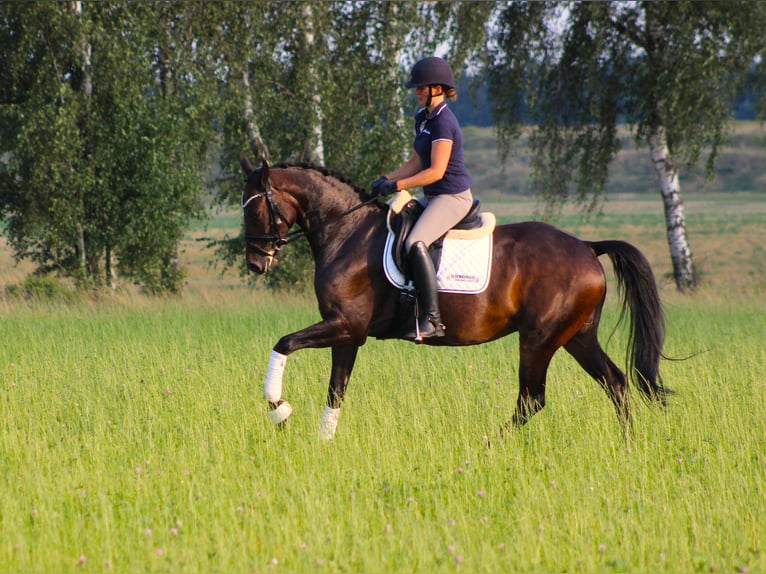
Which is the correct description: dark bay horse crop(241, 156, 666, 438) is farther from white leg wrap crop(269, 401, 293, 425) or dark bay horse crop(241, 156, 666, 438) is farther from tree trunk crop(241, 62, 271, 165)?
tree trunk crop(241, 62, 271, 165)

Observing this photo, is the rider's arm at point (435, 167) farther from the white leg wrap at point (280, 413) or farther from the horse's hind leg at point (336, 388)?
the white leg wrap at point (280, 413)

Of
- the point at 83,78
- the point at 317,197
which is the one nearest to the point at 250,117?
the point at 83,78

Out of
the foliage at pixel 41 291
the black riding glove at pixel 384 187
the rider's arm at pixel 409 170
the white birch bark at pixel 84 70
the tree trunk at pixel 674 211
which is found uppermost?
the white birch bark at pixel 84 70

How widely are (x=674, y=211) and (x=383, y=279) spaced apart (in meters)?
16.2

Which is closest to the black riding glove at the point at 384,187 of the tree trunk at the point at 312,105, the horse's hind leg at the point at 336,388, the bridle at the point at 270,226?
the bridle at the point at 270,226

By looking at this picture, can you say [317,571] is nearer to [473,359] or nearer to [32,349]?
[473,359]

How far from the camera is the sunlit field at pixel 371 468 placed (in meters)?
5.38

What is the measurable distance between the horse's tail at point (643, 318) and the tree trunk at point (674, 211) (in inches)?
552

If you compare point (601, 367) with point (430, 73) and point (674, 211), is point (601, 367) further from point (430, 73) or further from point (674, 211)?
point (674, 211)

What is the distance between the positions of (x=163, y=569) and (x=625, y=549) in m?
2.66

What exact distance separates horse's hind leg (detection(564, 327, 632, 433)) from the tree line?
12346mm

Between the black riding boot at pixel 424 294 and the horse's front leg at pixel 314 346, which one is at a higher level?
the black riding boot at pixel 424 294

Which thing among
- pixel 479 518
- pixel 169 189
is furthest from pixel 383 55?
pixel 479 518

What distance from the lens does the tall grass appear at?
17.6 ft
